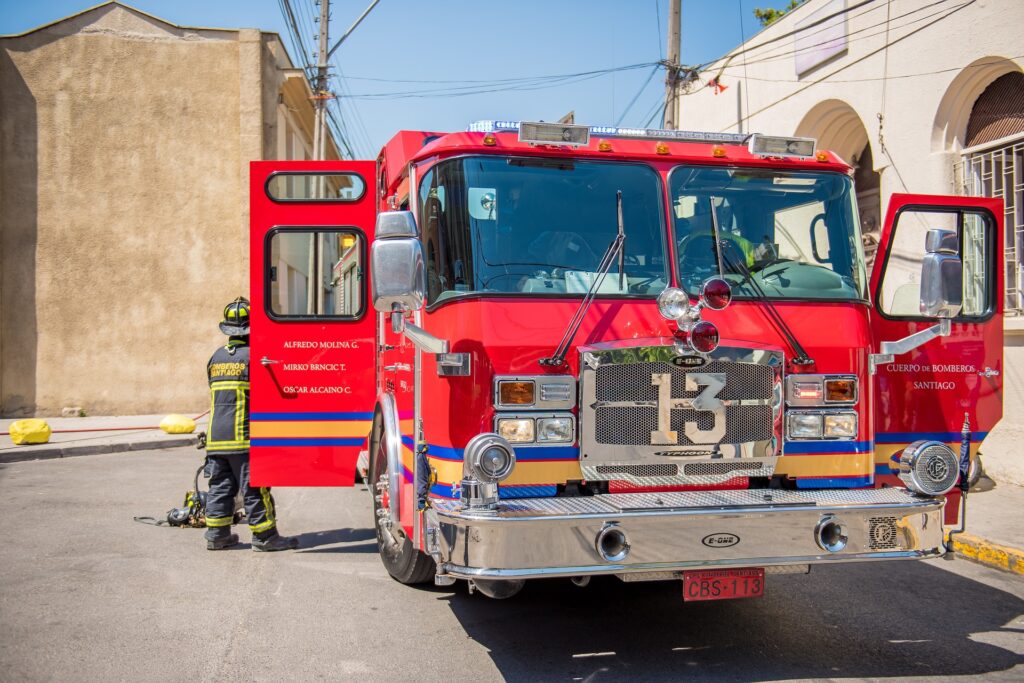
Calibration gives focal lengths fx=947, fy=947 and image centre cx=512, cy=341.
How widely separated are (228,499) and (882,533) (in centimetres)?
485

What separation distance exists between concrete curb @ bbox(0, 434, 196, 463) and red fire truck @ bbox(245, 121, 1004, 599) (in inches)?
375

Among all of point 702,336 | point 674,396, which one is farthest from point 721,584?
point 702,336

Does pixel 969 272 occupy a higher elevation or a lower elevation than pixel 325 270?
lower

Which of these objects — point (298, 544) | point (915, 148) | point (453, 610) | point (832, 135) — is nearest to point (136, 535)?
point (298, 544)

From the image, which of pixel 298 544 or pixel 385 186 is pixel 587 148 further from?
pixel 298 544

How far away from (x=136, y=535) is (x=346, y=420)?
228 centimetres

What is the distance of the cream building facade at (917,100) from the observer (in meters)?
10.1

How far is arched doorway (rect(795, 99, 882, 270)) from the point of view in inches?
532

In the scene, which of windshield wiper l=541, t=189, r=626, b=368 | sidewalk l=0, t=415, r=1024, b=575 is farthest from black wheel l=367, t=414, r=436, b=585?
sidewalk l=0, t=415, r=1024, b=575

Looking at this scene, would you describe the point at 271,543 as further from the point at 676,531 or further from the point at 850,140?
the point at 850,140

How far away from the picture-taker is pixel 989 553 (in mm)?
7066

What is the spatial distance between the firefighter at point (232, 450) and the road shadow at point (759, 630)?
1.95 metres

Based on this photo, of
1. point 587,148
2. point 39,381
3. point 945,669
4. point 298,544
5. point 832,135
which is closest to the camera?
point 945,669

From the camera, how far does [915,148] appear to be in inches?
453
